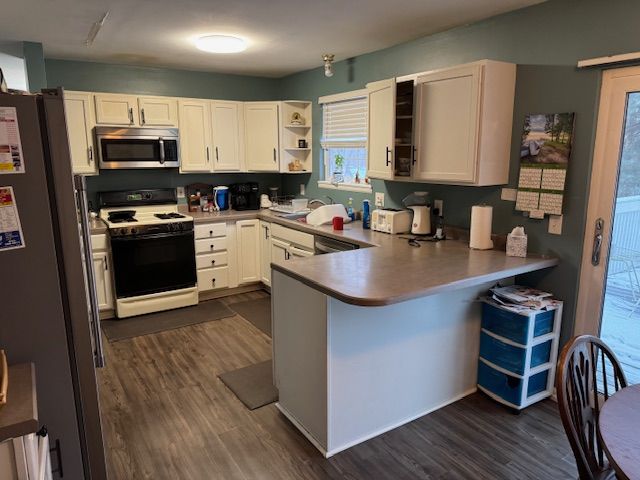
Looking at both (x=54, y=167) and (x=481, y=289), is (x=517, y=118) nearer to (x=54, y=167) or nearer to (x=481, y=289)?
(x=481, y=289)

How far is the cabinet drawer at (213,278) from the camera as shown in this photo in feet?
15.0

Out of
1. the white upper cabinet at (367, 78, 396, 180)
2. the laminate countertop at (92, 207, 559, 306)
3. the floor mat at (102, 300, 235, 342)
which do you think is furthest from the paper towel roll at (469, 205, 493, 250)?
the floor mat at (102, 300, 235, 342)

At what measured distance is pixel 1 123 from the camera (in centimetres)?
146

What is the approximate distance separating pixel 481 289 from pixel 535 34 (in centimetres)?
159

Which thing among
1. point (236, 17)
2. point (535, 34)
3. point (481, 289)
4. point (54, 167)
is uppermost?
point (236, 17)

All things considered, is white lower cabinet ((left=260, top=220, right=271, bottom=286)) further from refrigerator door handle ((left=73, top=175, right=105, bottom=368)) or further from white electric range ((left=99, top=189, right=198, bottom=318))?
refrigerator door handle ((left=73, top=175, right=105, bottom=368))

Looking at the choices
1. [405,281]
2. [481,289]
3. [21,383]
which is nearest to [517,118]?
[481,289]

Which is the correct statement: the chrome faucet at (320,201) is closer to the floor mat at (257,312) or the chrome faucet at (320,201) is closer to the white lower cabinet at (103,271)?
the floor mat at (257,312)

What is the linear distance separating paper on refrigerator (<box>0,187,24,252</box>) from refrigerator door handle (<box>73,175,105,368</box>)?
0.23m

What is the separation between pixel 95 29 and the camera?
3150 mm

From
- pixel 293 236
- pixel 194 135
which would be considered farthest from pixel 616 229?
pixel 194 135

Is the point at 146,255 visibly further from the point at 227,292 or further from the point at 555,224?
the point at 555,224

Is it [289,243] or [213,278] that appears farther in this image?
[213,278]

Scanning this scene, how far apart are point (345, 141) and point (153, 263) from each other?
223cm
